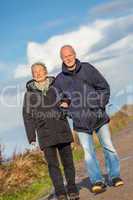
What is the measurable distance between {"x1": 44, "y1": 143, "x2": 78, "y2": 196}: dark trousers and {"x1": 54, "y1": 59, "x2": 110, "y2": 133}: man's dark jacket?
1.29 feet

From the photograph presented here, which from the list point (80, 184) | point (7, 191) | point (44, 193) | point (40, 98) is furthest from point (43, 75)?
point (7, 191)

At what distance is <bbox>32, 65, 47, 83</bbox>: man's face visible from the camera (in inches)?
402

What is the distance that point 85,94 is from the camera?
1018cm

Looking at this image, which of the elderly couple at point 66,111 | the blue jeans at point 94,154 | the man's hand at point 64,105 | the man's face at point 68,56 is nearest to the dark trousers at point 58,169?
the elderly couple at point 66,111

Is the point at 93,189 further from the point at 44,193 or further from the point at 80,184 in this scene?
the point at 44,193

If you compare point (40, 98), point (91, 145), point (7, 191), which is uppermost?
point (40, 98)

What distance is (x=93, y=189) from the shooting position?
10.3m

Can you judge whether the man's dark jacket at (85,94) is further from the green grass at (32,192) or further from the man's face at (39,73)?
the green grass at (32,192)

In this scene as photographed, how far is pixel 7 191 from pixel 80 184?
280 centimetres

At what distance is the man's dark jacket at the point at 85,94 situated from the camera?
10219mm

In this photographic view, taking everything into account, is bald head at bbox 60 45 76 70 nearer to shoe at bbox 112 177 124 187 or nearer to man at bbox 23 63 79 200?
man at bbox 23 63 79 200

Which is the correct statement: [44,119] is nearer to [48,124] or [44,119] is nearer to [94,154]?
[48,124]

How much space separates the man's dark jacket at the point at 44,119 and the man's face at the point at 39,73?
0.15m

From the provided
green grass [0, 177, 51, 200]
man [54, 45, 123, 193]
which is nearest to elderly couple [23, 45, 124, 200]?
man [54, 45, 123, 193]
